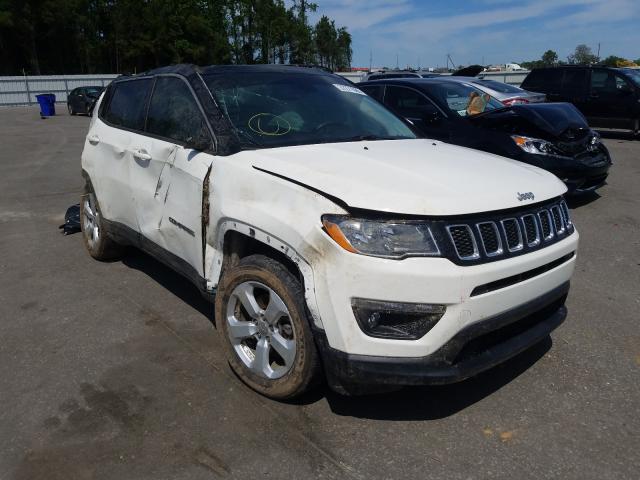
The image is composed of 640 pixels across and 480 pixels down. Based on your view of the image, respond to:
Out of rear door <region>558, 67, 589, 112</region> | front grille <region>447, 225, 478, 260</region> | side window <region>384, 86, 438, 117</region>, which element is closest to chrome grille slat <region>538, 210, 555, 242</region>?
front grille <region>447, 225, 478, 260</region>

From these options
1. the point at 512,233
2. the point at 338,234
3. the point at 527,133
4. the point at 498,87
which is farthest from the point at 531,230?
the point at 498,87

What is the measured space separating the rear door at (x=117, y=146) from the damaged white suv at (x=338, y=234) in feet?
0.97

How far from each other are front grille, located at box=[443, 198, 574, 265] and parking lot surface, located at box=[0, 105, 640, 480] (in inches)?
34.8

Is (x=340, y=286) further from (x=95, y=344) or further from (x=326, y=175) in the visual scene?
(x=95, y=344)

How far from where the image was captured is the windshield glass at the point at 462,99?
8227mm

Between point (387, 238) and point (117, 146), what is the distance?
2.84 meters

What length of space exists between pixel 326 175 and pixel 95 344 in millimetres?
2086

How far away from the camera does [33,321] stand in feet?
13.7

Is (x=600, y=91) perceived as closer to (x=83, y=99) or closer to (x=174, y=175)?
(x=174, y=175)

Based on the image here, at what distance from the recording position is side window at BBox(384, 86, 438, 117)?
8.16 m

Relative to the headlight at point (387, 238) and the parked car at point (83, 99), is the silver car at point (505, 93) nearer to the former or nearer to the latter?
the headlight at point (387, 238)

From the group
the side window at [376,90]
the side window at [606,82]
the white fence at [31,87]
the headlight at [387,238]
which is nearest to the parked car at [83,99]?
the white fence at [31,87]

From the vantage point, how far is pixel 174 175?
364 cm

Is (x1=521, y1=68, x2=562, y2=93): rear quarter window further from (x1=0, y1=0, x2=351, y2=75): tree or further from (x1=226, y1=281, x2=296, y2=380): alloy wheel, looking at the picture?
(x1=0, y1=0, x2=351, y2=75): tree
